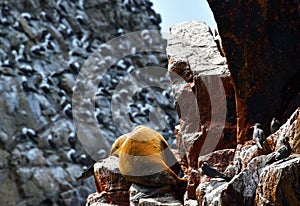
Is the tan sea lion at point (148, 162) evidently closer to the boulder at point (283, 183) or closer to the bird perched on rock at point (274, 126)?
the bird perched on rock at point (274, 126)

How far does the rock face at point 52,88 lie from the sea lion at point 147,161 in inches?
695

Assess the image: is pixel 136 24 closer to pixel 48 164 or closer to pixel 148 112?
pixel 148 112

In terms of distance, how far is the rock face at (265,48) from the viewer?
7738mm

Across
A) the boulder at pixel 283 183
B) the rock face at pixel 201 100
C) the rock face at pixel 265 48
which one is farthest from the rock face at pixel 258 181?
the rock face at pixel 201 100

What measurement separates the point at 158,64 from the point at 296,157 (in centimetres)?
3258

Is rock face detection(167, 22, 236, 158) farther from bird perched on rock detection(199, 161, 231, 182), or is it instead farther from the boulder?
the boulder

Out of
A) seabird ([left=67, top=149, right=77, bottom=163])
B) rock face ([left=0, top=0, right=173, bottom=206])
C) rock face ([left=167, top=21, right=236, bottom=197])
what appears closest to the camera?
rock face ([left=167, top=21, right=236, bottom=197])

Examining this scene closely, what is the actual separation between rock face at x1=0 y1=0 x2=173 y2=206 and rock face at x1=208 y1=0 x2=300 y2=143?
63.3 ft


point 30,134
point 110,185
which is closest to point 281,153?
point 110,185

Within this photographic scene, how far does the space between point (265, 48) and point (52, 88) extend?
25886mm

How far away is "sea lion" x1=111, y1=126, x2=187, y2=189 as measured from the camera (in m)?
8.57

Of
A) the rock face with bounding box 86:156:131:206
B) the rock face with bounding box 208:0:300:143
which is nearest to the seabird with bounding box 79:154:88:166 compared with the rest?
the rock face with bounding box 86:156:131:206

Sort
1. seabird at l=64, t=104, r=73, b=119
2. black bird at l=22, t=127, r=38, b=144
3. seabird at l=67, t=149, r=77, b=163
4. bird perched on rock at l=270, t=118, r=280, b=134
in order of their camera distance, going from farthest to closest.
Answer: seabird at l=64, t=104, r=73, b=119 < seabird at l=67, t=149, r=77, b=163 < black bird at l=22, t=127, r=38, b=144 < bird perched on rock at l=270, t=118, r=280, b=134

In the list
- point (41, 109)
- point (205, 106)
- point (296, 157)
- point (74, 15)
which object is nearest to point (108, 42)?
point (74, 15)
